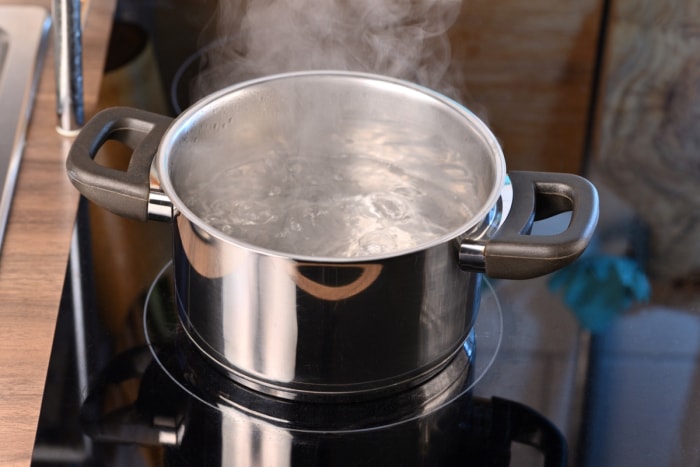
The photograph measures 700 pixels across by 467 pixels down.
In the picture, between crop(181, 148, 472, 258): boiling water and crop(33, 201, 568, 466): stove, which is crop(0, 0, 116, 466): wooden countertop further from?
crop(181, 148, 472, 258): boiling water

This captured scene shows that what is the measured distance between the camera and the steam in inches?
44.1

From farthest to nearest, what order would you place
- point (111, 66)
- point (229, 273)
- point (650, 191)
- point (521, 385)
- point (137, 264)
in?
point (111, 66) → point (650, 191) → point (137, 264) → point (521, 385) → point (229, 273)

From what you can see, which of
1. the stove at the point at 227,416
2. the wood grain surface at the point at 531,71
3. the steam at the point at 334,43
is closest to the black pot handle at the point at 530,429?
the stove at the point at 227,416

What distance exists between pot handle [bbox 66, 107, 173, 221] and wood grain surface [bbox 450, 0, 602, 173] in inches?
17.6

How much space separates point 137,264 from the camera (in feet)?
3.10

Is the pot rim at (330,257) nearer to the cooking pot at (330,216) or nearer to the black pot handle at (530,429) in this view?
the cooking pot at (330,216)

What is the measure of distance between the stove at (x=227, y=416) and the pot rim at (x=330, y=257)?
137mm

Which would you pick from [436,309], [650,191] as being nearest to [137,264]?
[436,309]

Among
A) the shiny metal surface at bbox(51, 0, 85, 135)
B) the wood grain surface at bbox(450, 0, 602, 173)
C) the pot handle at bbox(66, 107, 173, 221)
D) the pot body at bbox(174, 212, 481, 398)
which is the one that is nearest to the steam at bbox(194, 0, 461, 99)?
the wood grain surface at bbox(450, 0, 602, 173)

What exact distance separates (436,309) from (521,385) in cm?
14

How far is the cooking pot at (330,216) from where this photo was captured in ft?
2.33

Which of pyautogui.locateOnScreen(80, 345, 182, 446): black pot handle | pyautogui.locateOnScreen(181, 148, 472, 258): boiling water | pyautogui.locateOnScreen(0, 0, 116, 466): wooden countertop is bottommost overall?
pyautogui.locateOnScreen(80, 345, 182, 446): black pot handle

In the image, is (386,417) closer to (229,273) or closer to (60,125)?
(229,273)

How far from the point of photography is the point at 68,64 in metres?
1.03
